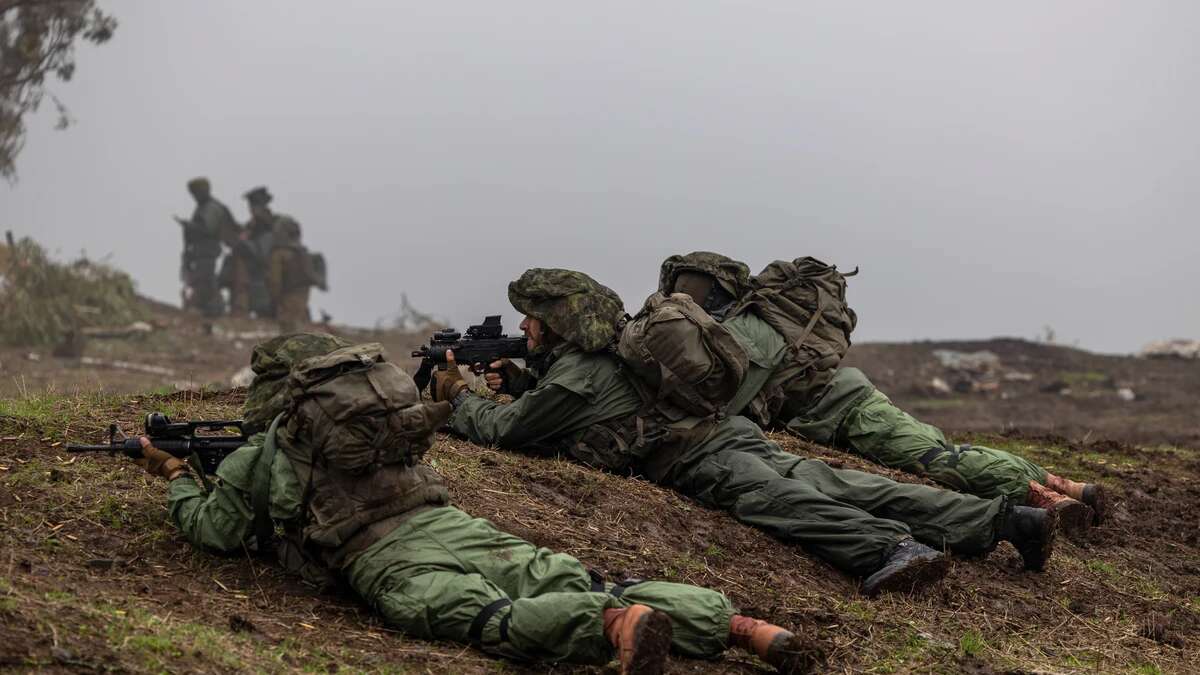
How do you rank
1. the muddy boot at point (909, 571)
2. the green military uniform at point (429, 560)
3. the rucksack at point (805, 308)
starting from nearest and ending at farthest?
the green military uniform at point (429, 560) < the muddy boot at point (909, 571) < the rucksack at point (805, 308)

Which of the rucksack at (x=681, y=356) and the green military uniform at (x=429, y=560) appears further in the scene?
the rucksack at (x=681, y=356)

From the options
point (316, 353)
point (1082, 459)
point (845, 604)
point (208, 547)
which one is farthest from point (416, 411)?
point (1082, 459)

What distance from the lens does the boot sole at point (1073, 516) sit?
7988 millimetres

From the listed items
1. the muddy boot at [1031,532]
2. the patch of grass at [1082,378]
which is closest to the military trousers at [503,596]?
the muddy boot at [1031,532]

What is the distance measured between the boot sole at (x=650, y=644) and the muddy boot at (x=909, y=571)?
2136 mm

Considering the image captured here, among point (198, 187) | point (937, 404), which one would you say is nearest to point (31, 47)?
point (198, 187)

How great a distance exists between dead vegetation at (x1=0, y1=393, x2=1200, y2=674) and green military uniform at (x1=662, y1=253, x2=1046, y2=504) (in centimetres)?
68

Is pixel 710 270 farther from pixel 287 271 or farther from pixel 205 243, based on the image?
pixel 205 243

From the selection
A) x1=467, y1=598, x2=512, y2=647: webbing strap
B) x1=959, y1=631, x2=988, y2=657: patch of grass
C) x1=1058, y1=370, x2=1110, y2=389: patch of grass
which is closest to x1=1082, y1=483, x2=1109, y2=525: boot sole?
x1=959, y1=631, x2=988, y2=657: patch of grass

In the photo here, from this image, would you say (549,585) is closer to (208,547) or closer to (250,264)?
(208,547)

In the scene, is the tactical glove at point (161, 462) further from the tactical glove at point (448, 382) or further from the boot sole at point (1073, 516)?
the boot sole at point (1073, 516)

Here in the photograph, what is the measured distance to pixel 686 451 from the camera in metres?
7.69

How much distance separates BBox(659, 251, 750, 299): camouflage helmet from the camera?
890cm

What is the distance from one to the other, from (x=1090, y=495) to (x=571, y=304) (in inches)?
140
